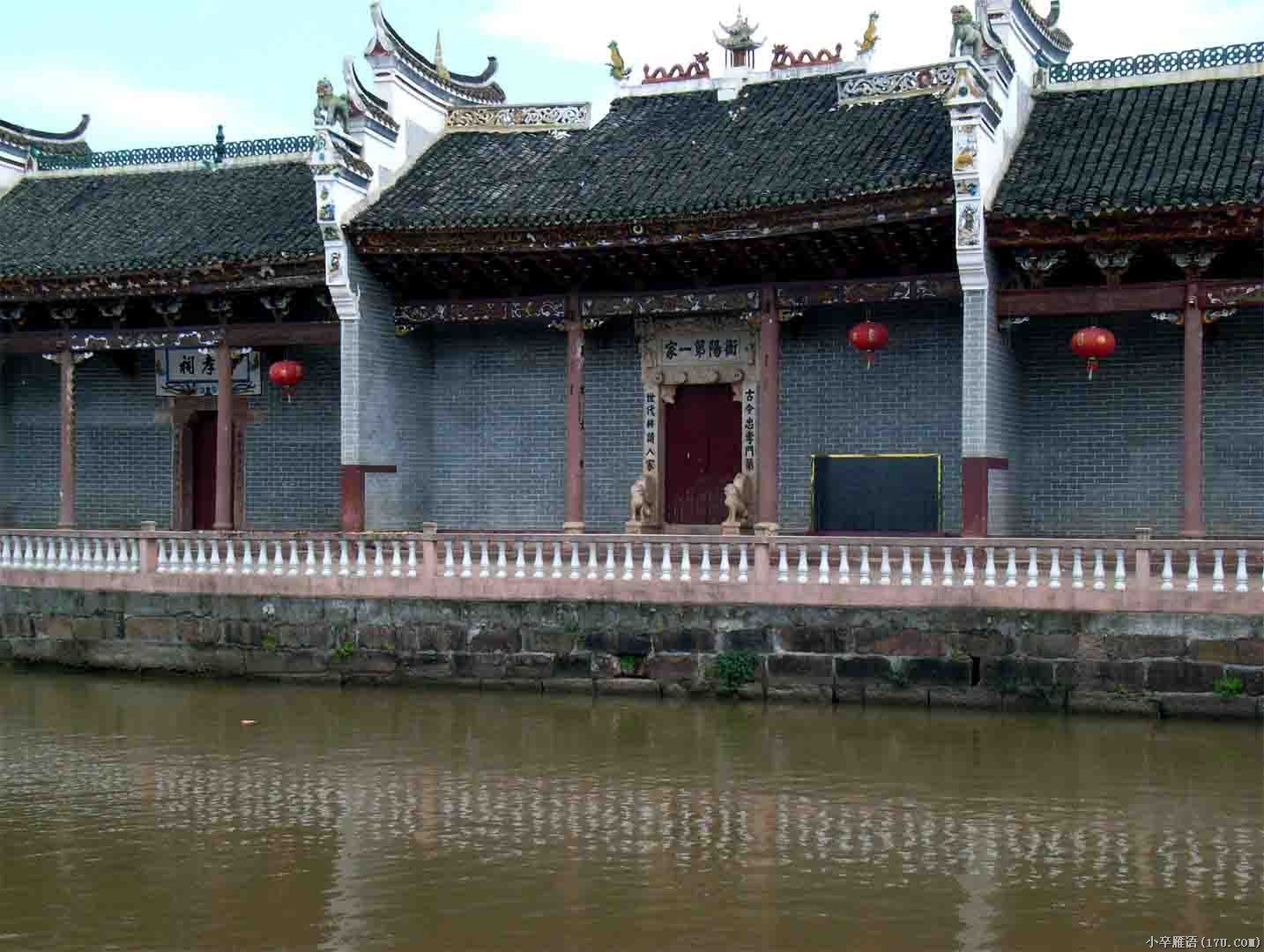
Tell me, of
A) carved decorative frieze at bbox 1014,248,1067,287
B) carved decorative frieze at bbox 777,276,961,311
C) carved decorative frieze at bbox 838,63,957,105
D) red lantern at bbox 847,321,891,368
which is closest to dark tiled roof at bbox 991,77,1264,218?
carved decorative frieze at bbox 1014,248,1067,287

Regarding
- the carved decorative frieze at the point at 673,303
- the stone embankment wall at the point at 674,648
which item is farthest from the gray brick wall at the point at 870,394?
the stone embankment wall at the point at 674,648

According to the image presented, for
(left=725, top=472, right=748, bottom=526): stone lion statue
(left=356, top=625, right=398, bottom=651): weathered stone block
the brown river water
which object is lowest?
the brown river water

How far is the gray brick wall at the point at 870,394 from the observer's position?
20016 millimetres

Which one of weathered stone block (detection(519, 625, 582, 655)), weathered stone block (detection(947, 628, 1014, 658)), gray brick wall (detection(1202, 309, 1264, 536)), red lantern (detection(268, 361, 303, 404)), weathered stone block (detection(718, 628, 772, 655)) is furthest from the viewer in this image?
red lantern (detection(268, 361, 303, 404))

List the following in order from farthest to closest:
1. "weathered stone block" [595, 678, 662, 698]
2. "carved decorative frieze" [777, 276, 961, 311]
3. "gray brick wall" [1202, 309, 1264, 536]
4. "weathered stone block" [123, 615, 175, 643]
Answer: "carved decorative frieze" [777, 276, 961, 311]
"gray brick wall" [1202, 309, 1264, 536]
"weathered stone block" [123, 615, 175, 643]
"weathered stone block" [595, 678, 662, 698]

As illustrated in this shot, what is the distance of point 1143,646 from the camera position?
1453 cm

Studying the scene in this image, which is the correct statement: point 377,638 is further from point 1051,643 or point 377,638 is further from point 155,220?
point 155,220

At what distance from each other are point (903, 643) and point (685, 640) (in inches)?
87.8

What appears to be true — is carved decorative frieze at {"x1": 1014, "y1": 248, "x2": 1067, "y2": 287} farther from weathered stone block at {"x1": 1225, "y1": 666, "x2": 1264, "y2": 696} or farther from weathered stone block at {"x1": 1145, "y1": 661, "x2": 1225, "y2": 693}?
weathered stone block at {"x1": 1225, "y1": 666, "x2": 1264, "y2": 696}

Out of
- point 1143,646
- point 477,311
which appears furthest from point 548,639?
point 477,311

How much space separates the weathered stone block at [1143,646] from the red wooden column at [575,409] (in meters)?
7.85

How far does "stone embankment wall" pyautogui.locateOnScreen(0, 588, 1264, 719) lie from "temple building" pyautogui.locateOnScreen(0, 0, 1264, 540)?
3.11 metres

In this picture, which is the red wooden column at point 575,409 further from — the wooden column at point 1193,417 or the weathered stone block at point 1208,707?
the weathered stone block at point 1208,707

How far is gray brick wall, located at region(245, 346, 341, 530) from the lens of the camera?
2350cm
